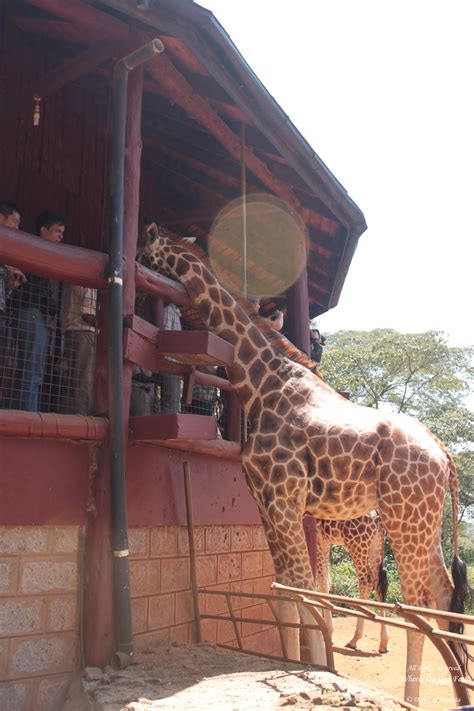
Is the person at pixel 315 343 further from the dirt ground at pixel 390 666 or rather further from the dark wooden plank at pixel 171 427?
the dark wooden plank at pixel 171 427

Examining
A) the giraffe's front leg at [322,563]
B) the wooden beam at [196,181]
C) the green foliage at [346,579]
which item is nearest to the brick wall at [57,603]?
the wooden beam at [196,181]

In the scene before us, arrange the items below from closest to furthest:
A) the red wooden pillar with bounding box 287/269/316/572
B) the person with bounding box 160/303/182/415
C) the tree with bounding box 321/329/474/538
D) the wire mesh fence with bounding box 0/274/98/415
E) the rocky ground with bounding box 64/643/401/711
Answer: the rocky ground with bounding box 64/643/401/711
the wire mesh fence with bounding box 0/274/98/415
the person with bounding box 160/303/182/415
the red wooden pillar with bounding box 287/269/316/572
the tree with bounding box 321/329/474/538

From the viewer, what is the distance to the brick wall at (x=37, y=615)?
13.6 ft

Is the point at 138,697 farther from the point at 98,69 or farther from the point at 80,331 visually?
the point at 98,69

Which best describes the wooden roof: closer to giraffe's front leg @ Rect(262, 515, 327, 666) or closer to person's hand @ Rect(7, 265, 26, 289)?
person's hand @ Rect(7, 265, 26, 289)

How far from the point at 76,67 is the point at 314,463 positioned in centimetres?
395

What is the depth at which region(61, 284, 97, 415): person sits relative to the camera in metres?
5.19

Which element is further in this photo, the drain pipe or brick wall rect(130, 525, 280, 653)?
brick wall rect(130, 525, 280, 653)

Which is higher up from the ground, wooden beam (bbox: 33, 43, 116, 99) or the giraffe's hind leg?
wooden beam (bbox: 33, 43, 116, 99)

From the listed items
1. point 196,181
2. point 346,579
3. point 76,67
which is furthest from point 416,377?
point 76,67

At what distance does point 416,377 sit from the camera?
26.3 m

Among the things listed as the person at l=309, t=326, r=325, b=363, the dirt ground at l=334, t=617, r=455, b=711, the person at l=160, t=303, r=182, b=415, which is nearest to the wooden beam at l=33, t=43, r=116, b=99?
the person at l=160, t=303, r=182, b=415

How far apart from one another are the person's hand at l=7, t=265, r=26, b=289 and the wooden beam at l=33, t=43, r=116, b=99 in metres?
1.93

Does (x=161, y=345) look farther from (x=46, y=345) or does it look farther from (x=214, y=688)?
(x=214, y=688)
